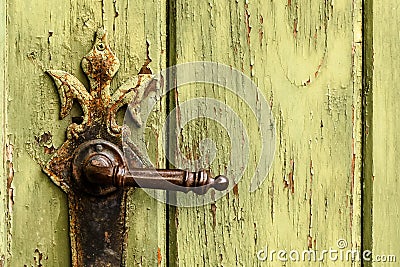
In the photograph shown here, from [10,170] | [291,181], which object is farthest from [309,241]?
[10,170]

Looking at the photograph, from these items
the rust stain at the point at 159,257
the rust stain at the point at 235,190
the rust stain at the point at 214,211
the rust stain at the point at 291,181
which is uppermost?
the rust stain at the point at 291,181

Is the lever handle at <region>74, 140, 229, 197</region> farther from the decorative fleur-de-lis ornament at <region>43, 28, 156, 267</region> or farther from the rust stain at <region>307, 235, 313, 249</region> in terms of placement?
the rust stain at <region>307, 235, 313, 249</region>

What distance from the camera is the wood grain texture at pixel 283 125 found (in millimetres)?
679

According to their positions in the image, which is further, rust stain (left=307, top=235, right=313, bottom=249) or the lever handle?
rust stain (left=307, top=235, right=313, bottom=249)

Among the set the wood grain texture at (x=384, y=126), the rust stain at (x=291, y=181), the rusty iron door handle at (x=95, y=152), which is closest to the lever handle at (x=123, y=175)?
the rusty iron door handle at (x=95, y=152)

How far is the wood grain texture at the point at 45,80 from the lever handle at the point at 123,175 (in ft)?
0.12

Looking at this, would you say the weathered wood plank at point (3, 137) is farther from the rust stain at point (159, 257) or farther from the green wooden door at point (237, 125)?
the rust stain at point (159, 257)

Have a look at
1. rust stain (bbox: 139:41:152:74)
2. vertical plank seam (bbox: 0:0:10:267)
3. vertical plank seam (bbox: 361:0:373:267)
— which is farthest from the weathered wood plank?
vertical plank seam (bbox: 361:0:373:267)

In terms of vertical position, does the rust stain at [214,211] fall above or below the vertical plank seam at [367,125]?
below

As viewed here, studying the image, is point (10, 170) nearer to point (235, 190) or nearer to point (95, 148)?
point (95, 148)

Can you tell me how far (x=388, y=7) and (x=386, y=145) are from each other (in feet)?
0.52

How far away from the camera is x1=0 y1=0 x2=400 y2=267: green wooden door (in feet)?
2.15

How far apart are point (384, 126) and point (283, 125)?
12cm

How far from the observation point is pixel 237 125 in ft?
2.24
